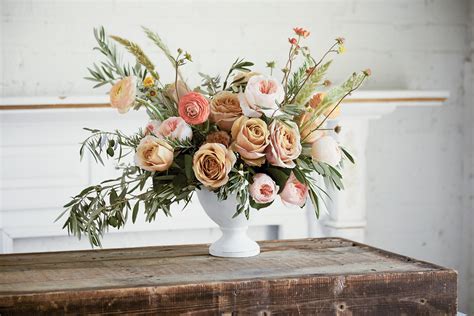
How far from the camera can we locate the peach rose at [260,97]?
1.56 meters

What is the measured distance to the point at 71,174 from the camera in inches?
96.9

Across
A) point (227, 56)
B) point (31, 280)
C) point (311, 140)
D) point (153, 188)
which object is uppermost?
point (227, 56)

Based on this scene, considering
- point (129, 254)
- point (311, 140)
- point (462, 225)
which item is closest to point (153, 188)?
point (129, 254)

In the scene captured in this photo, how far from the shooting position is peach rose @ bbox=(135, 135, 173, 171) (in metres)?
1.55

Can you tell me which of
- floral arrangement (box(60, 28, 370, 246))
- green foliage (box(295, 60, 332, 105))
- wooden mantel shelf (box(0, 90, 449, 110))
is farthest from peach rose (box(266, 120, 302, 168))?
wooden mantel shelf (box(0, 90, 449, 110))

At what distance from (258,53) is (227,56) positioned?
0.38 feet

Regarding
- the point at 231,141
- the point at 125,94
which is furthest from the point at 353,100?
the point at 125,94

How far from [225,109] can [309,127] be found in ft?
0.62

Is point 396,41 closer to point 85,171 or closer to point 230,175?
point 85,171

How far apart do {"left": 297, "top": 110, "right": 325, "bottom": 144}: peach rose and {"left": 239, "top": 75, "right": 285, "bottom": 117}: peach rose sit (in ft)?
0.28

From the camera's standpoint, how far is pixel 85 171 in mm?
2467

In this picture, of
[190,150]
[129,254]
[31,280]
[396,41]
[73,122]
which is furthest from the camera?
[396,41]

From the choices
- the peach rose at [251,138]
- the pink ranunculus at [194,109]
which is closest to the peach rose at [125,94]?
the pink ranunculus at [194,109]

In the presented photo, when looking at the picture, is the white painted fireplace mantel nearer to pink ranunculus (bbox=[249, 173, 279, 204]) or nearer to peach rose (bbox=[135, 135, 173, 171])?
peach rose (bbox=[135, 135, 173, 171])
